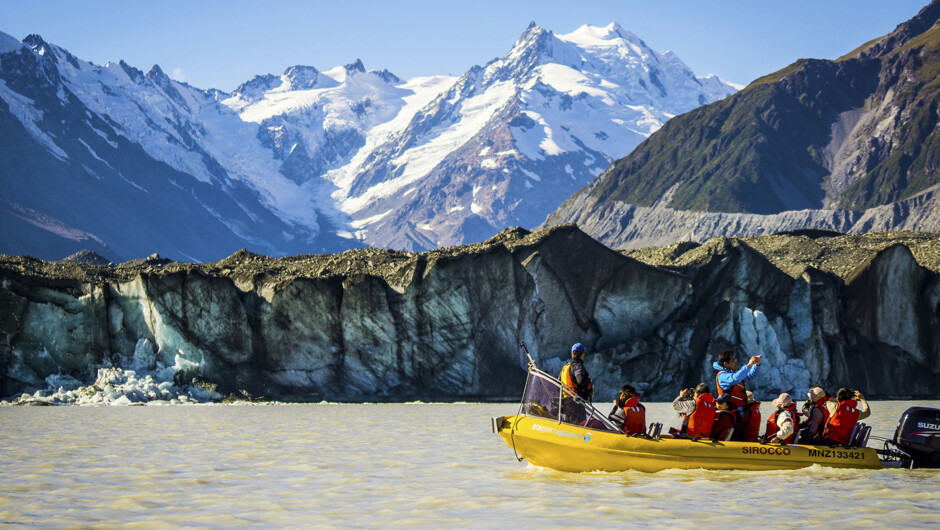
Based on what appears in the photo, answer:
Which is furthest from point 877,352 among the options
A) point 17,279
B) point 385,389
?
point 17,279

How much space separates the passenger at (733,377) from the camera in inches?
757

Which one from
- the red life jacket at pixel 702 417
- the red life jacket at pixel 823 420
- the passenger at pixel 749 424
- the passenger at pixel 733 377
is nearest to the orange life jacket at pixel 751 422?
the passenger at pixel 749 424

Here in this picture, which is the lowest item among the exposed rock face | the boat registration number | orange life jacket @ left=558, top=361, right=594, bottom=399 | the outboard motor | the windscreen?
the boat registration number

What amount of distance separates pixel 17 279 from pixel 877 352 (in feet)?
162

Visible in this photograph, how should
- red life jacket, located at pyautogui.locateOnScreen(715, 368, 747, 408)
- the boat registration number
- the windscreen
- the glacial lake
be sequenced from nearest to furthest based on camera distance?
the glacial lake
the windscreen
red life jacket, located at pyautogui.locateOnScreen(715, 368, 747, 408)
the boat registration number

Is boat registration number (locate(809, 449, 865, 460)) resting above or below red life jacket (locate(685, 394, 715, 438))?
below

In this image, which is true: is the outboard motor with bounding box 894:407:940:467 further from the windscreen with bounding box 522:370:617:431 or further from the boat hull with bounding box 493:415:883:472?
the windscreen with bounding box 522:370:617:431

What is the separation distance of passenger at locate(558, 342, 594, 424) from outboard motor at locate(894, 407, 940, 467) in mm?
7371

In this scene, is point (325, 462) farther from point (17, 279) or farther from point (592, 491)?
point (17, 279)

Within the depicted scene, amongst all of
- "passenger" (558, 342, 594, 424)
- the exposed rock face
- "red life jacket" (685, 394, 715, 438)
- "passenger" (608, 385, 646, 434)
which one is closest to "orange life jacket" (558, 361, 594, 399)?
"passenger" (558, 342, 594, 424)

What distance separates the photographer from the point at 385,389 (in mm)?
51625

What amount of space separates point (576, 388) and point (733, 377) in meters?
3.21

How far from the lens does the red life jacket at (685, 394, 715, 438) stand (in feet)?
66.5

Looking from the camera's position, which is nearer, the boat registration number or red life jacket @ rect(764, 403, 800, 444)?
the boat registration number
